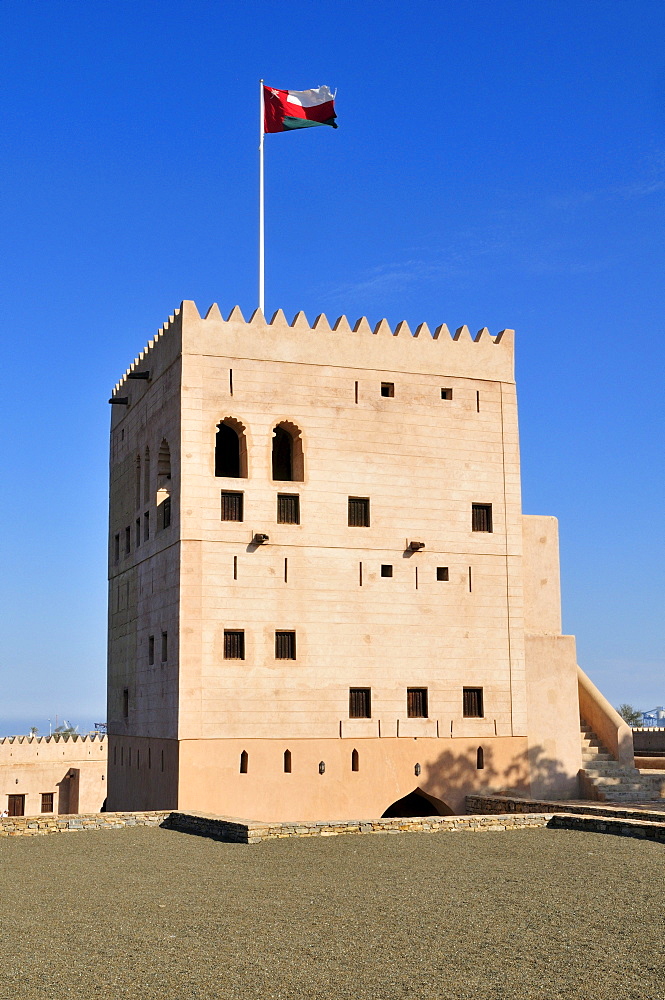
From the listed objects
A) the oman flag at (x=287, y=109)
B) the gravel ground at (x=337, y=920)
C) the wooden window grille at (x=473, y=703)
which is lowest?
the gravel ground at (x=337, y=920)

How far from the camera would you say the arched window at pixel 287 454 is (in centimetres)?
2730

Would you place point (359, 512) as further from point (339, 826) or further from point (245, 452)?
point (339, 826)

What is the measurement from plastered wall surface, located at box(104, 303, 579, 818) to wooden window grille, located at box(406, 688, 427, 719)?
0.15m

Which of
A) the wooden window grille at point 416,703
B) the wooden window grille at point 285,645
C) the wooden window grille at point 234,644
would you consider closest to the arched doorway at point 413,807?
the wooden window grille at point 416,703

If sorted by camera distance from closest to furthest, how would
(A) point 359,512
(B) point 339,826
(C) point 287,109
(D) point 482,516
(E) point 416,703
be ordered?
1. (B) point 339,826
2. (E) point 416,703
3. (A) point 359,512
4. (D) point 482,516
5. (C) point 287,109

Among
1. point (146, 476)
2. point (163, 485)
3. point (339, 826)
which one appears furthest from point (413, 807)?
point (146, 476)

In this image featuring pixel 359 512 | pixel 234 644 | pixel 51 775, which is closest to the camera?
pixel 234 644

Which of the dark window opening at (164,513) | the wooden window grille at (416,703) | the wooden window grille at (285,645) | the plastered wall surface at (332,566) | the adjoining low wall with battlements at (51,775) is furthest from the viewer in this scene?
the adjoining low wall with battlements at (51,775)

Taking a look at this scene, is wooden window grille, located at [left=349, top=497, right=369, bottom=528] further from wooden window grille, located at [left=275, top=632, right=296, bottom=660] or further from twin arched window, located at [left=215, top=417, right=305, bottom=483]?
wooden window grille, located at [left=275, top=632, right=296, bottom=660]

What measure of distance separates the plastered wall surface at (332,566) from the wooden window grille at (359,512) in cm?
23

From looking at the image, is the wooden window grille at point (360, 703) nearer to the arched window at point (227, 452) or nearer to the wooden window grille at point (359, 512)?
the wooden window grille at point (359, 512)

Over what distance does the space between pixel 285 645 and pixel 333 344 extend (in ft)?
25.0

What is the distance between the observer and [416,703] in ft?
89.7

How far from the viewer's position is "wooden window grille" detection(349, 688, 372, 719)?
87.7 feet
